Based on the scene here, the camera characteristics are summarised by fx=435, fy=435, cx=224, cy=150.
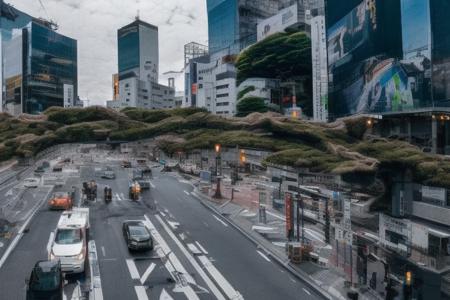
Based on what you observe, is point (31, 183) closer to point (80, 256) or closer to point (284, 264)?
point (80, 256)

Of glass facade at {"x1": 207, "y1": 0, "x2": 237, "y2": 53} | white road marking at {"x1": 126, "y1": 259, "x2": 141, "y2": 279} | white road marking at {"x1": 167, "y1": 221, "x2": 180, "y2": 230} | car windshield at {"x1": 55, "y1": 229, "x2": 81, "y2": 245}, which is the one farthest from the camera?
glass facade at {"x1": 207, "y1": 0, "x2": 237, "y2": 53}

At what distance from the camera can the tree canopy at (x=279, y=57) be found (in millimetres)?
113688

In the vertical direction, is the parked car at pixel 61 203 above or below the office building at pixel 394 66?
below

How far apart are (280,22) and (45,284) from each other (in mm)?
117388

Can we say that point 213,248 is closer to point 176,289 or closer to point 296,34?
point 176,289

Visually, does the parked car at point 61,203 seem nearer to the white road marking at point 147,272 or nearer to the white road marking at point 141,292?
the white road marking at point 147,272

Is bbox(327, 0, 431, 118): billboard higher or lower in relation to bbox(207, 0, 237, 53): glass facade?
lower

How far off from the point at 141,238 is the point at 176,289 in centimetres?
634

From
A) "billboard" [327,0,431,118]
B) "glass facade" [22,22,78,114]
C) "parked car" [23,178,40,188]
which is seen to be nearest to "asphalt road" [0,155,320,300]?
"parked car" [23,178,40,188]

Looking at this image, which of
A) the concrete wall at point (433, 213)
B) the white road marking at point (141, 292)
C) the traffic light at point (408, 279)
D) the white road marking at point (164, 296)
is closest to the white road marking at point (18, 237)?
the white road marking at point (141, 292)

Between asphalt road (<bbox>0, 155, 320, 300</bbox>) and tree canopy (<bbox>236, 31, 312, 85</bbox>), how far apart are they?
3339 inches

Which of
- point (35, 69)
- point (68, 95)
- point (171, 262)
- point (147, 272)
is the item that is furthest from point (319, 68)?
point (68, 95)

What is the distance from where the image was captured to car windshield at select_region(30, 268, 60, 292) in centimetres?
1650

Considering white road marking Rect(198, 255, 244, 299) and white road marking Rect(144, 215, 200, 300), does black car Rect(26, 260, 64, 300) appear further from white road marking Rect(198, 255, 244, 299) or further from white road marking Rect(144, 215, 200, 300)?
white road marking Rect(198, 255, 244, 299)
